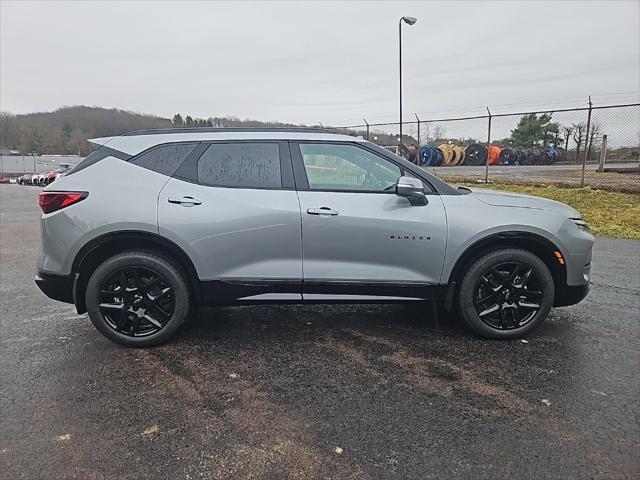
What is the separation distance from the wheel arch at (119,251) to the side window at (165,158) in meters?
0.54

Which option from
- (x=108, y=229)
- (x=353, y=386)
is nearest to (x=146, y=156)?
(x=108, y=229)

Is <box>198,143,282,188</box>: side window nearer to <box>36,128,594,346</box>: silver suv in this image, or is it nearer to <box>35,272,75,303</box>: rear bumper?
<box>36,128,594,346</box>: silver suv

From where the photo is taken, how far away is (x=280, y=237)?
134 inches

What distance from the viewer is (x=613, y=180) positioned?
43.8 feet

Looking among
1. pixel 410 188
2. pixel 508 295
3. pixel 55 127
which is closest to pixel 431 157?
pixel 508 295

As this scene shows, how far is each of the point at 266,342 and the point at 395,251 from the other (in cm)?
132

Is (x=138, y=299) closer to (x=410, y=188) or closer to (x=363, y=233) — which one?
(x=363, y=233)

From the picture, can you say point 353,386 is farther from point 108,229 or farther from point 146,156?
point 146,156

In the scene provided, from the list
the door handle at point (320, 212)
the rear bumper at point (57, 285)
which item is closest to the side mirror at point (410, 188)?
the door handle at point (320, 212)

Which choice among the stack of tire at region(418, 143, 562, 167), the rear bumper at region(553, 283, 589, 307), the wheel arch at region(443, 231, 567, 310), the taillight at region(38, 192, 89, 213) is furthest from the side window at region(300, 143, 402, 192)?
the stack of tire at region(418, 143, 562, 167)

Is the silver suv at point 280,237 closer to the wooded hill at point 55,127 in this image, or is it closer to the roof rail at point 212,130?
the roof rail at point 212,130

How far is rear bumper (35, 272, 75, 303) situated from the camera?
11.2ft

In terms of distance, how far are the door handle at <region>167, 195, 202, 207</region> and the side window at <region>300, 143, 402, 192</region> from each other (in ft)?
2.98

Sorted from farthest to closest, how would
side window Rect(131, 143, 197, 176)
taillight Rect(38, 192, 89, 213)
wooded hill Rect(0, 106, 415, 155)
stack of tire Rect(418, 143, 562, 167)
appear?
wooded hill Rect(0, 106, 415, 155) < stack of tire Rect(418, 143, 562, 167) < side window Rect(131, 143, 197, 176) < taillight Rect(38, 192, 89, 213)
